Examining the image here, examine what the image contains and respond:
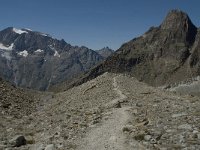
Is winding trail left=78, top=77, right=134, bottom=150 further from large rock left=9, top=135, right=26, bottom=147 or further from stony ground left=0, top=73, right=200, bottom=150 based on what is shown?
large rock left=9, top=135, right=26, bottom=147

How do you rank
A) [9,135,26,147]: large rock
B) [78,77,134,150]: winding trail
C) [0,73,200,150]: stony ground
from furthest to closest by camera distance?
[9,135,26,147]: large rock
[78,77,134,150]: winding trail
[0,73,200,150]: stony ground

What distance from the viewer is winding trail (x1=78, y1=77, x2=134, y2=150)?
58.7 feet

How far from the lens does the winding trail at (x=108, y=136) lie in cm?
1791

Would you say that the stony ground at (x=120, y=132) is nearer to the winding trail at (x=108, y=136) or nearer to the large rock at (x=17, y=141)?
the winding trail at (x=108, y=136)

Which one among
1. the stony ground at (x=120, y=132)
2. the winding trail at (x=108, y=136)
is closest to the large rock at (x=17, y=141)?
the stony ground at (x=120, y=132)

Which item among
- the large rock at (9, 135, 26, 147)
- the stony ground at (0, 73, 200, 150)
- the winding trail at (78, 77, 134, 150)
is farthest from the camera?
the large rock at (9, 135, 26, 147)

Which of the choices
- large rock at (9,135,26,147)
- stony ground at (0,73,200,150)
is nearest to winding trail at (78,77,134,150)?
stony ground at (0,73,200,150)

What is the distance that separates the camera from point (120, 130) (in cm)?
2072

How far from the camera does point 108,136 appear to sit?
787 inches


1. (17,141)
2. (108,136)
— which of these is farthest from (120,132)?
(17,141)

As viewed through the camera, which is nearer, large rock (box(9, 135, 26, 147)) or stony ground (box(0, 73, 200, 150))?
stony ground (box(0, 73, 200, 150))

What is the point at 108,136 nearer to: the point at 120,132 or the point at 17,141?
the point at 120,132

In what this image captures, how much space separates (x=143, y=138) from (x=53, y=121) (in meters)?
11.0

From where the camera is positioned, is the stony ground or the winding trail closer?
the stony ground
